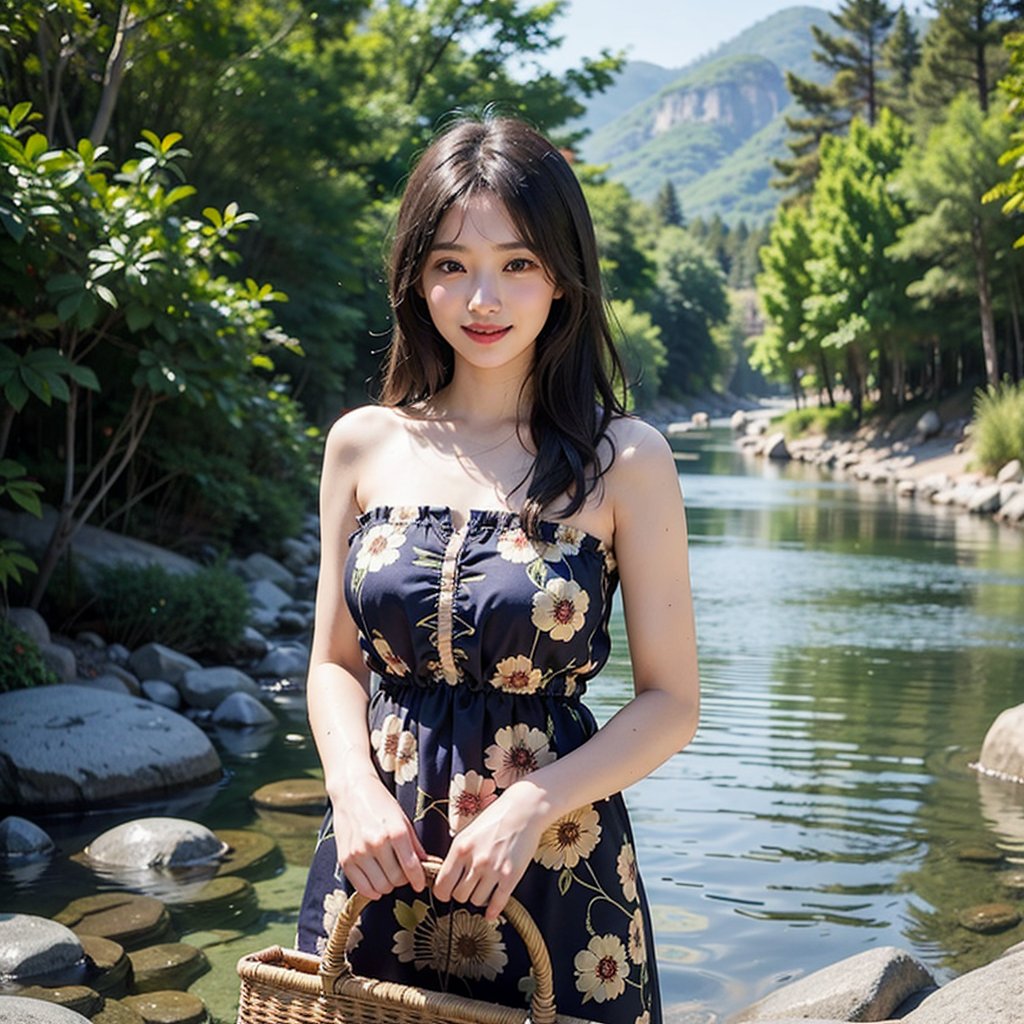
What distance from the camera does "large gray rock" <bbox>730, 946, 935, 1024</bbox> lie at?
4301 mm

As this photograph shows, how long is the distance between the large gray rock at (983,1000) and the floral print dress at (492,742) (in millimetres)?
1746

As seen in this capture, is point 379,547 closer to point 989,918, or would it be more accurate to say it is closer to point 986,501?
point 989,918

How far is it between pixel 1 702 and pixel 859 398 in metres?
40.3

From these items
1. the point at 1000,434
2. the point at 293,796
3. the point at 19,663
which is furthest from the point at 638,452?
the point at 1000,434

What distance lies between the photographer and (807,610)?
13.6 m

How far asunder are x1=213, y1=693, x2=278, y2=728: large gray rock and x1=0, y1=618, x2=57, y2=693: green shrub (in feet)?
3.78

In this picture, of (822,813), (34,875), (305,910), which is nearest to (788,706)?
(822,813)

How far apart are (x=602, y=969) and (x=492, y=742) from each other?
0.33 m

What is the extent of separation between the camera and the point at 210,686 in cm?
880

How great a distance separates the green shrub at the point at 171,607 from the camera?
372 inches

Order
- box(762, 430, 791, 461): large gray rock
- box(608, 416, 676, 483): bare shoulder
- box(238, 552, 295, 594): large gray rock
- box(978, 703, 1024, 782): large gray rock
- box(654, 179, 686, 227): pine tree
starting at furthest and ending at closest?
box(654, 179, 686, 227): pine tree → box(762, 430, 791, 461): large gray rock → box(238, 552, 295, 594): large gray rock → box(978, 703, 1024, 782): large gray rock → box(608, 416, 676, 483): bare shoulder

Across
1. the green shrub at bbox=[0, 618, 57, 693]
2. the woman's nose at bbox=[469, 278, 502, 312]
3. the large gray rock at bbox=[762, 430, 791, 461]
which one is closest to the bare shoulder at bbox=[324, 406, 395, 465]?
the woman's nose at bbox=[469, 278, 502, 312]

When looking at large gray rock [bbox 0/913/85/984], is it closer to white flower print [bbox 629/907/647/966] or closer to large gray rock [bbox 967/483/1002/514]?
white flower print [bbox 629/907/647/966]

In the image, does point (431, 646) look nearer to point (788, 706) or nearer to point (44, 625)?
point (44, 625)
